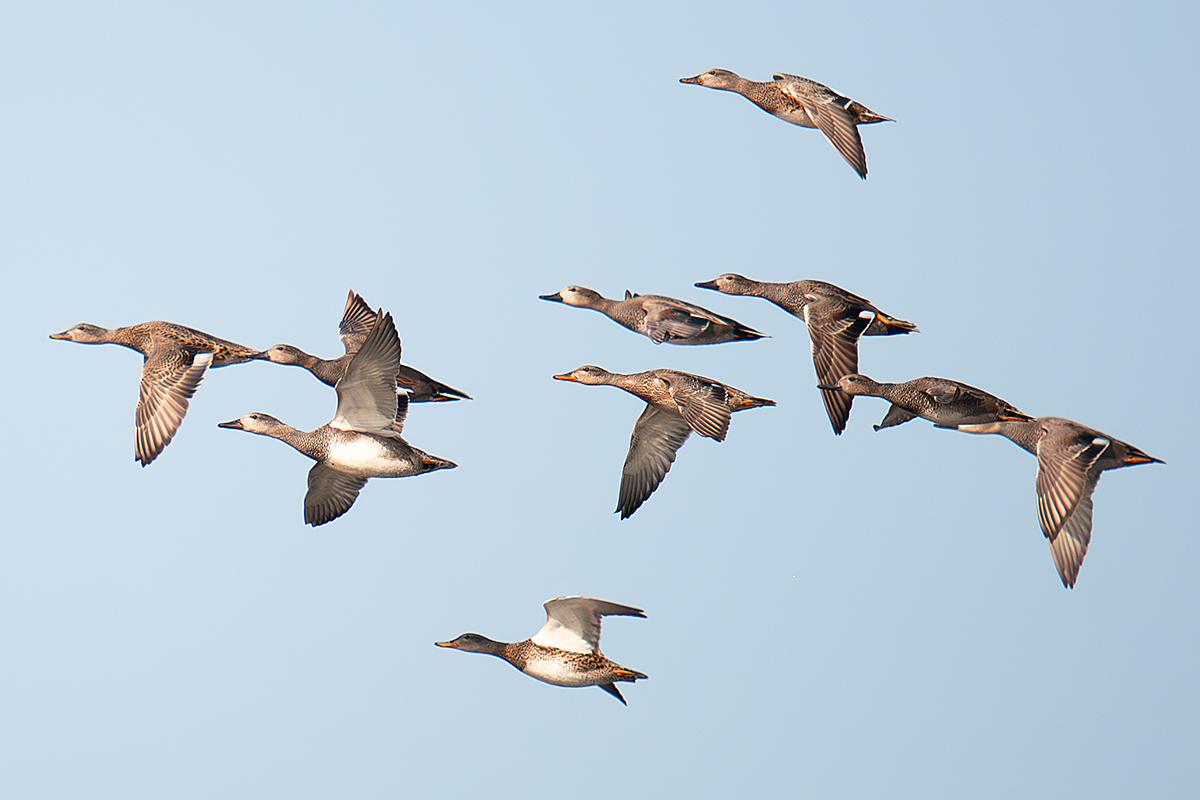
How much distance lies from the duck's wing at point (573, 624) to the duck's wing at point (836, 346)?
379 centimetres

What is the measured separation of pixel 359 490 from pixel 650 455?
3.67m

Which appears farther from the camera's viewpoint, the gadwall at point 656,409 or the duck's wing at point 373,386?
the gadwall at point 656,409

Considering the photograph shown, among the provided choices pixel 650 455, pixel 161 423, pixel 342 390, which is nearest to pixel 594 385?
pixel 650 455

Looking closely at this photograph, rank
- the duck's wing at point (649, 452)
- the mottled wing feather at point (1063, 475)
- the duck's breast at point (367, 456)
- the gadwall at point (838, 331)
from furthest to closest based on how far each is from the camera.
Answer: the duck's wing at point (649, 452), the gadwall at point (838, 331), the duck's breast at point (367, 456), the mottled wing feather at point (1063, 475)

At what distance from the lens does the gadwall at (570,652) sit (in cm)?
1422

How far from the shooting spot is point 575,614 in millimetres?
14297

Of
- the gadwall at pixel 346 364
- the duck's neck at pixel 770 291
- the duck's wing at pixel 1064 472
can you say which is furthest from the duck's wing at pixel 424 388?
the duck's wing at pixel 1064 472

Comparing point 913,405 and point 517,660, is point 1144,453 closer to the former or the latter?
point 913,405

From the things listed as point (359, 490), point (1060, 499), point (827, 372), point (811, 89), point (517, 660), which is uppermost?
point (811, 89)

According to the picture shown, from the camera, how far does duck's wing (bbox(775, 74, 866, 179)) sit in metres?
16.1

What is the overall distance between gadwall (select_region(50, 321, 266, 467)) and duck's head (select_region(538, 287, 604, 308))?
4.21 meters

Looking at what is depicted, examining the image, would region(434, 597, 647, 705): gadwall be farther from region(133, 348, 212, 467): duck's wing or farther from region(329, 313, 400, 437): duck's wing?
region(133, 348, 212, 467): duck's wing

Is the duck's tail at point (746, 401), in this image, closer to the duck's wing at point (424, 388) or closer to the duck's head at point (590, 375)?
the duck's head at point (590, 375)

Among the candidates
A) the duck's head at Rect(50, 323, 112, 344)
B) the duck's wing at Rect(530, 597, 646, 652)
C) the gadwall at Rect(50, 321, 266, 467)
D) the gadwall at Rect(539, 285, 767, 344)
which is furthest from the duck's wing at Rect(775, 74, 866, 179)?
the duck's head at Rect(50, 323, 112, 344)
